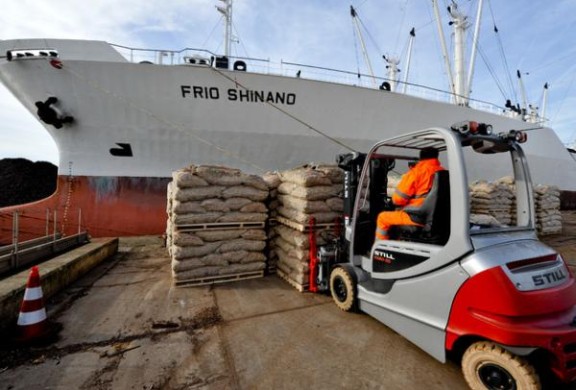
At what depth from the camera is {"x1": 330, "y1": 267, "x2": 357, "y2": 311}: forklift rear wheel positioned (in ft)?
11.5

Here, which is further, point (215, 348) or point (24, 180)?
point (24, 180)

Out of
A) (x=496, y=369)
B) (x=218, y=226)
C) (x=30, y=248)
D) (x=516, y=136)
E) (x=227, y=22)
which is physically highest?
(x=227, y=22)

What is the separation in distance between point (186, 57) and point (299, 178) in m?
7.12

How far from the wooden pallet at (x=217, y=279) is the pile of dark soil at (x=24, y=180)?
1244cm

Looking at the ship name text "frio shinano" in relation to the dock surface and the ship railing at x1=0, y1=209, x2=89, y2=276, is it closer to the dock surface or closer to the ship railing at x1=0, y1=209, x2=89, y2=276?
the ship railing at x1=0, y1=209, x2=89, y2=276

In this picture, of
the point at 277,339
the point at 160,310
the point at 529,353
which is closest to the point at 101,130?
the point at 160,310

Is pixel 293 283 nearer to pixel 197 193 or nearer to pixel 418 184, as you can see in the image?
pixel 197 193

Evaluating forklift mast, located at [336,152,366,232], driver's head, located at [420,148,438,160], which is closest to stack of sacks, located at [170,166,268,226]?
forklift mast, located at [336,152,366,232]

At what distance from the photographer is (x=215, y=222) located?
4938 mm

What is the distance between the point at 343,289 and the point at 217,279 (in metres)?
2.32

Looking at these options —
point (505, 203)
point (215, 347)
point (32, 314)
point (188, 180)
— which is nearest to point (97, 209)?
point (188, 180)

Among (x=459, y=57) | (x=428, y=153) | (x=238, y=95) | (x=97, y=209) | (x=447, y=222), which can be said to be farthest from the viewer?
(x=459, y=57)

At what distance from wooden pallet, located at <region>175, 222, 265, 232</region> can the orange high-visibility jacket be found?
2850mm

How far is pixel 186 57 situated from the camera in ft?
29.9
